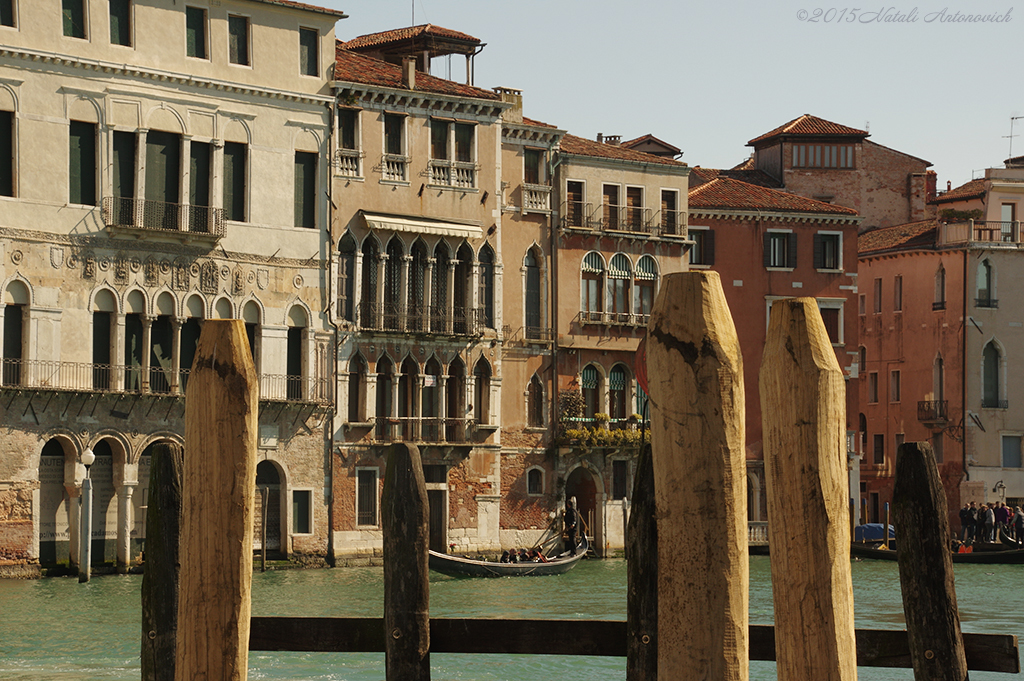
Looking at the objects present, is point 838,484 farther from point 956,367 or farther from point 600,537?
point 956,367

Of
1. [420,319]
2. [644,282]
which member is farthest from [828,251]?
[420,319]

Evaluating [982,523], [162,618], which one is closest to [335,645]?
[162,618]

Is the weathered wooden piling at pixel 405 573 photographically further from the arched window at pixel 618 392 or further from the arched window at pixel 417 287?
the arched window at pixel 618 392

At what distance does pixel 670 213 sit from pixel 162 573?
3041 centimetres

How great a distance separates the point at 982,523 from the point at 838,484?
3309cm

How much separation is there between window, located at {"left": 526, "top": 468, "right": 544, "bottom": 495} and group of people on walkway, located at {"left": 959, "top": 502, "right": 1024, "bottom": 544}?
32.7 ft

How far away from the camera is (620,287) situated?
34.9 meters

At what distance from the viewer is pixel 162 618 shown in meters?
5.96

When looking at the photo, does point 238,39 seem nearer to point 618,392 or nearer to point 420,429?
point 420,429

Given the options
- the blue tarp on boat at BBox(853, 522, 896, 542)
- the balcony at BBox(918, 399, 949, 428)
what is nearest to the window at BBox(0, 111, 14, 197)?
the blue tarp on boat at BBox(853, 522, 896, 542)

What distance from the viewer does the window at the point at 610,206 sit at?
1367 inches

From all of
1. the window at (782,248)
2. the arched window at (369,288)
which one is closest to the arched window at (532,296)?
the arched window at (369,288)

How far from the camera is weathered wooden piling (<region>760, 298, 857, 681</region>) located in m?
5.23

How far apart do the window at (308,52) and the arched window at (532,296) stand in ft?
19.8
